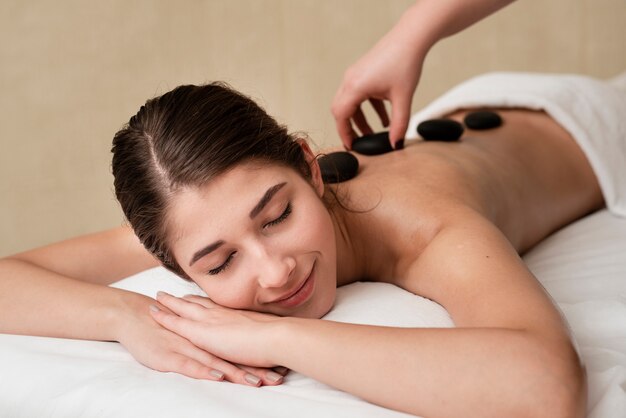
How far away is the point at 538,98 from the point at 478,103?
0.48 ft

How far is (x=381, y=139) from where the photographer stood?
5.22 ft

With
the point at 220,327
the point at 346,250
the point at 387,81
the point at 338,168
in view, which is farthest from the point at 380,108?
the point at 220,327

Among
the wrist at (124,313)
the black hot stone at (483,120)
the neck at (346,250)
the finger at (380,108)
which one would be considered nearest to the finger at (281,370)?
the wrist at (124,313)

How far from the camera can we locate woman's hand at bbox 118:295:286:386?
1.02 m

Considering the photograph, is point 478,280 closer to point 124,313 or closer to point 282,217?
point 282,217

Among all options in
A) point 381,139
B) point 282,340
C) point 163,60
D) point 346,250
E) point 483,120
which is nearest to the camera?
point 282,340

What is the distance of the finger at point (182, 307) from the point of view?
44.1 inches

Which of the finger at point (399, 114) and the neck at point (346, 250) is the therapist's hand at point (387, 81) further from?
the neck at point (346, 250)

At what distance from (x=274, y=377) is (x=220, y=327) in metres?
0.11

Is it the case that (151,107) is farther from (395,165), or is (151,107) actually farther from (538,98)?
(538,98)

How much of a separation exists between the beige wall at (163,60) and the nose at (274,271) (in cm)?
171

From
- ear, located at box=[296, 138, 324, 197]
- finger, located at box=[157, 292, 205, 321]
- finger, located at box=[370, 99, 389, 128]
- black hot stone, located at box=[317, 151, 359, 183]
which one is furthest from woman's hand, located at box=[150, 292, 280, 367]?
finger, located at box=[370, 99, 389, 128]

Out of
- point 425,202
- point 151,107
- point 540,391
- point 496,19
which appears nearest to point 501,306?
point 540,391

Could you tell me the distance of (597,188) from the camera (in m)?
1.82
